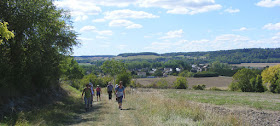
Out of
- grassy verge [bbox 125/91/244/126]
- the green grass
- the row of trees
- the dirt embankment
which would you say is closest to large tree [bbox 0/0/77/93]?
grassy verge [bbox 125/91/244/126]

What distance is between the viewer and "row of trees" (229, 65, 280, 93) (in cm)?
5728

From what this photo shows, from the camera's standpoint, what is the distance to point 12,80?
14266 mm

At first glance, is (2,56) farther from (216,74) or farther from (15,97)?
(216,74)

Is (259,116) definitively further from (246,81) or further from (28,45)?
(246,81)

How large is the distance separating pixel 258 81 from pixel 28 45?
55.2 meters

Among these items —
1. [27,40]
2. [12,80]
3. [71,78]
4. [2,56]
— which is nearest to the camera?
[2,56]

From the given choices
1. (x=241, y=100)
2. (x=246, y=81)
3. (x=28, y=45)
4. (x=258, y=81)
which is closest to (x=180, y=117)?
(x=28, y=45)

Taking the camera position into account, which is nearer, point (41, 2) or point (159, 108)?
point (159, 108)

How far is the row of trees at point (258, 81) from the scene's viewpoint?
188 ft

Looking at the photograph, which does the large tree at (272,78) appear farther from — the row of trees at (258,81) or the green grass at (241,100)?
the green grass at (241,100)

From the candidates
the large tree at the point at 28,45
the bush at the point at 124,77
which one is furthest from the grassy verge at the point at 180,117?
the bush at the point at 124,77

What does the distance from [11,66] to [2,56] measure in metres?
0.67

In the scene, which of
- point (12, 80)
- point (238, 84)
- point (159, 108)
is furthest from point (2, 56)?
point (238, 84)

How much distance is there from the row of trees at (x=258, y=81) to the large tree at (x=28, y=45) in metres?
52.1
